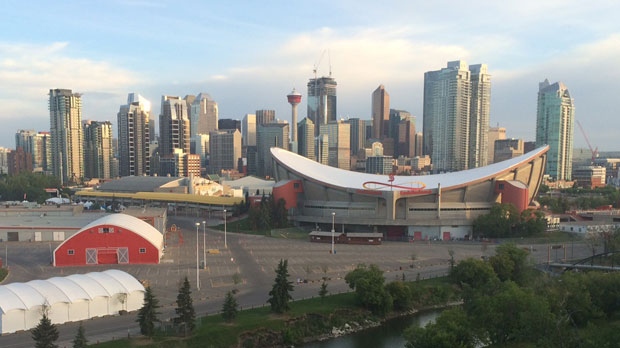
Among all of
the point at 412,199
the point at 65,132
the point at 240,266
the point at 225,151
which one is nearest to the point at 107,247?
the point at 240,266

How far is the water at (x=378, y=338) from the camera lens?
2560 cm

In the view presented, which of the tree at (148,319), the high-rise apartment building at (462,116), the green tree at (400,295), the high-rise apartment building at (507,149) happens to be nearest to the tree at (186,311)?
the tree at (148,319)

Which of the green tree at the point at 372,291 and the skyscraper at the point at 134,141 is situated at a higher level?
the skyscraper at the point at 134,141

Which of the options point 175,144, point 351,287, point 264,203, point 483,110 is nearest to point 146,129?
point 175,144

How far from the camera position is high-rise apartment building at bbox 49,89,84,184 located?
140625 millimetres

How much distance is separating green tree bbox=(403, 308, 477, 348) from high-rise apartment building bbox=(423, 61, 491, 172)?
16450cm

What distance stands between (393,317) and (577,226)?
35.8m

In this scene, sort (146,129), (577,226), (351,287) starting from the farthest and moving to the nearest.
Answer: (146,129), (577,226), (351,287)

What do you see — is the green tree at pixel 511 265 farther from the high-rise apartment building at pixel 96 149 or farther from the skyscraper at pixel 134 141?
the high-rise apartment building at pixel 96 149

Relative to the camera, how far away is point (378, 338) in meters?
26.6

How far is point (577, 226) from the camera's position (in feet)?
180

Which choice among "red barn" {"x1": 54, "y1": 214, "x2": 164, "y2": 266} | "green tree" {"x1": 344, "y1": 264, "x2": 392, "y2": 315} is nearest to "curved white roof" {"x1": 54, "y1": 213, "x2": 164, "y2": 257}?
"red barn" {"x1": 54, "y1": 214, "x2": 164, "y2": 266}

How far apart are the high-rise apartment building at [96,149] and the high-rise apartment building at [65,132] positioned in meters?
9.32

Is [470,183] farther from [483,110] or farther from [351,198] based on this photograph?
[483,110]
